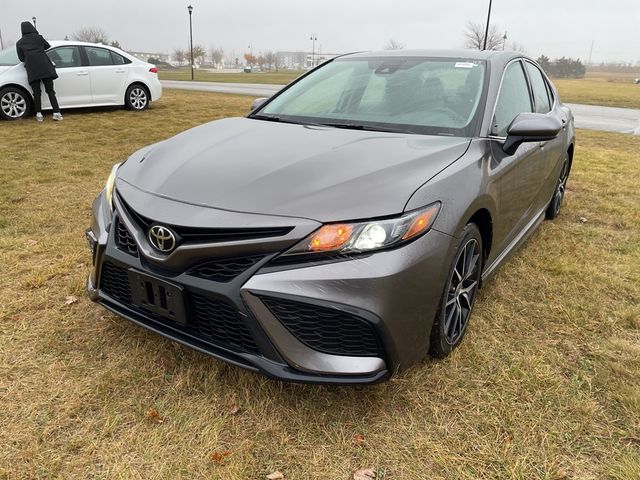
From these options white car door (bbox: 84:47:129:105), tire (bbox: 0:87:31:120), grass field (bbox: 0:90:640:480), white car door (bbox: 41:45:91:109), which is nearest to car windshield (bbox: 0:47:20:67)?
tire (bbox: 0:87:31:120)

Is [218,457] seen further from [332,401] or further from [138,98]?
[138,98]

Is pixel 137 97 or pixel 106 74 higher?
pixel 106 74

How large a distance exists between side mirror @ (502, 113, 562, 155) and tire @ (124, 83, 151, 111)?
374 inches

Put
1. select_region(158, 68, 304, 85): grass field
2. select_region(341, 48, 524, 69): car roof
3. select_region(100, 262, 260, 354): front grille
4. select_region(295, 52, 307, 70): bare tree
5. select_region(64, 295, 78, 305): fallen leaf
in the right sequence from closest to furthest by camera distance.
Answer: select_region(100, 262, 260, 354): front grille → select_region(64, 295, 78, 305): fallen leaf → select_region(341, 48, 524, 69): car roof → select_region(158, 68, 304, 85): grass field → select_region(295, 52, 307, 70): bare tree

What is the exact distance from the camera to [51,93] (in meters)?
8.90

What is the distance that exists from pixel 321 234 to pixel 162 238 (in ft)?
2.08

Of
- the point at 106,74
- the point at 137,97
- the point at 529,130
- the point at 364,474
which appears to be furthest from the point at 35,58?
the point at 364,474

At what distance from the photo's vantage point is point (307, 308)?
183cm

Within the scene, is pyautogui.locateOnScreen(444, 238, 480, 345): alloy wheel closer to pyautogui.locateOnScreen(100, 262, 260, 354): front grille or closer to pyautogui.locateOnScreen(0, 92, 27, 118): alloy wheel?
pyautogui.locateOnScreen(100, 262, 260, 354): front grille

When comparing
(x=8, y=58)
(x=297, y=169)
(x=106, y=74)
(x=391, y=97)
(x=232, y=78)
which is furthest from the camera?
(x=232, y=78)

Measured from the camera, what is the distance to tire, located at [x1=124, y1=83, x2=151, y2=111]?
10445 mm

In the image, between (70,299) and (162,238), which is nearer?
(162,238)

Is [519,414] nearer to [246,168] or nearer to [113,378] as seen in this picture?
[246,168]

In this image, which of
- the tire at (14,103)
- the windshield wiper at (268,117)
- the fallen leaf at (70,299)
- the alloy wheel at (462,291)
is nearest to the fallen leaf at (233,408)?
the alloy wheel at (462,291)
